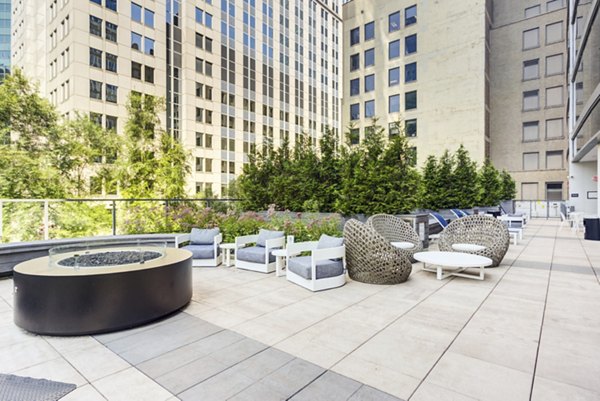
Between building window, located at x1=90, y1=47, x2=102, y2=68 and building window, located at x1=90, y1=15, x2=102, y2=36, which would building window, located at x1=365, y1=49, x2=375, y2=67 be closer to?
building window, located at x1=90, y1=15, x2=102, y2=36

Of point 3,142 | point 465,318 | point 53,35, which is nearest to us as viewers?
point 465,318

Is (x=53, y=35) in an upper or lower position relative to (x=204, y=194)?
upper

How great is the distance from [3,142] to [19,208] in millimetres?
8327

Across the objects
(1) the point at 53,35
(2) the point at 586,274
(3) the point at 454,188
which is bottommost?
(2) the point at 586,274

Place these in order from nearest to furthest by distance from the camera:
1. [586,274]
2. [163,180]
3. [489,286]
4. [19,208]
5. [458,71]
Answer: [489,286], [586,274], [19,208], [163,180], [458,71]

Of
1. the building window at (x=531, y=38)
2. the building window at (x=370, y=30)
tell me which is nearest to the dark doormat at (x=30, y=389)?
the building window at (x=370, y=30)

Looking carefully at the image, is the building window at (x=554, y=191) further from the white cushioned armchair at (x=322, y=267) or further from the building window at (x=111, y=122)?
the building window at (x=111, y=122)

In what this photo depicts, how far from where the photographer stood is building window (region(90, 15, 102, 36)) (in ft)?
74.2

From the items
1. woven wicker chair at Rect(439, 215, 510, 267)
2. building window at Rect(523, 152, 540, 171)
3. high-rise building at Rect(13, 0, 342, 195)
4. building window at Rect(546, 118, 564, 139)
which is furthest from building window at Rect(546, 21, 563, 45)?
woven wicker chair at Rect(439, 215, 510, 267)

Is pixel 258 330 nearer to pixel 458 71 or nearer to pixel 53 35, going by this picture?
pixel 458 71

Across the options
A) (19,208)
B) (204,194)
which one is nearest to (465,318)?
(19,208)

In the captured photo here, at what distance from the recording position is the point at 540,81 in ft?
87.8

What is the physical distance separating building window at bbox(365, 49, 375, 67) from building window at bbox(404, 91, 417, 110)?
456 cm

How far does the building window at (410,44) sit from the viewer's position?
91.4 feet
